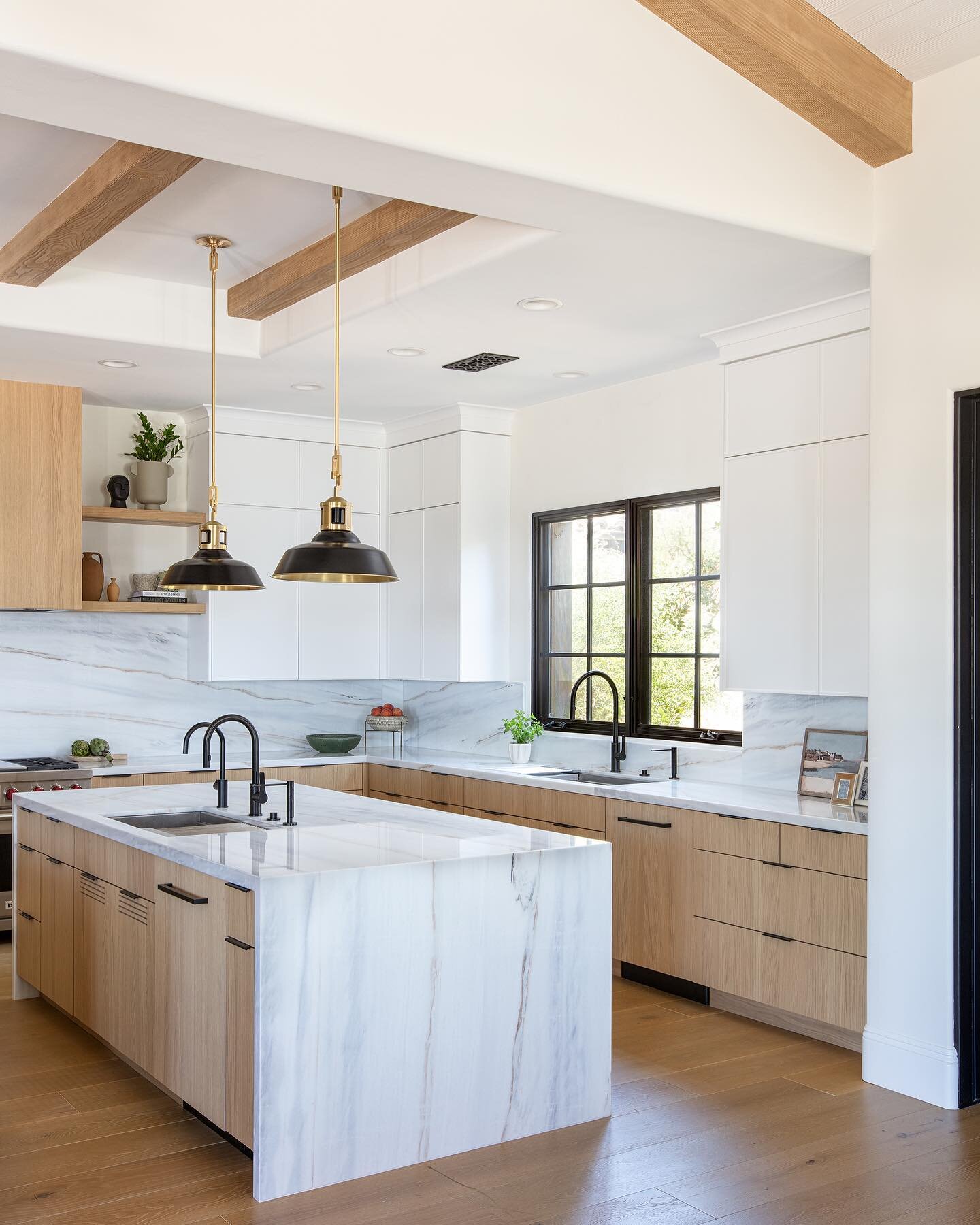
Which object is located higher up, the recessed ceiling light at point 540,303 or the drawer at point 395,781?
the recessed ceiling light at point 540,303

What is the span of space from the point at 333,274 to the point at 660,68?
1.65 m

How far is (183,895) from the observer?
3441 mm

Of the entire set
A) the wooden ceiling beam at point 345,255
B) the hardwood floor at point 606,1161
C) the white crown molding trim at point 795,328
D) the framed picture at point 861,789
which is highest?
the wooden ceiling beam at point 345,255

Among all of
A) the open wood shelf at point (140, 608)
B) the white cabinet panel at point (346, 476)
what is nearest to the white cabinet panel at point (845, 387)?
the white cabinet panel at point (346, 476)

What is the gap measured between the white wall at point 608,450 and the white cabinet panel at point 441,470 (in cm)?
35

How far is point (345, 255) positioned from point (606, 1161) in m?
3.12

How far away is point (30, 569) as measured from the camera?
595 centimetres

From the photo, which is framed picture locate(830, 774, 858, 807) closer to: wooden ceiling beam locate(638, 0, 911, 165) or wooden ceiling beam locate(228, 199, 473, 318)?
wooden ceiling beam locate(638, 0, 911, 165)

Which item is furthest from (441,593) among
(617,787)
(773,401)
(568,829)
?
(773,401)

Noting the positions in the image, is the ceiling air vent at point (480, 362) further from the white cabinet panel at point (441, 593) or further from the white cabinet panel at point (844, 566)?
the white cabinet panel at point (844, 566)

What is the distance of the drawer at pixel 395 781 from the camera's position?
21.2 feet

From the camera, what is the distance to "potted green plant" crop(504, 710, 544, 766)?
6230 mm

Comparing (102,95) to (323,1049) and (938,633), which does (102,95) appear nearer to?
(323,1049)

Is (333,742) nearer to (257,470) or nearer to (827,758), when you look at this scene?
(257,470)
